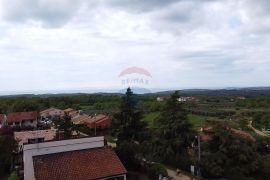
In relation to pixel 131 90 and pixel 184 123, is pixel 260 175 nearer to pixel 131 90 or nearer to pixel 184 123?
pixel 184 123

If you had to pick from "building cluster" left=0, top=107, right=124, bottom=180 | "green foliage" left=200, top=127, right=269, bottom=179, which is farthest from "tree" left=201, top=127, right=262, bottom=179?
"building cluster" left=0, top=107, right=124, bottom=180

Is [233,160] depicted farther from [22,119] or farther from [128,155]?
[22,119]

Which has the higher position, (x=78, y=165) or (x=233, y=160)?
(x=78, y=165)

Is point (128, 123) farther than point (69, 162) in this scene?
Yes

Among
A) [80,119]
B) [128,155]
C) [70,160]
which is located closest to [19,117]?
[80,119]

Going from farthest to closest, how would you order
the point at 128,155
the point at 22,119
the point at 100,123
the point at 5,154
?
the point at 22,119
the point at 100,123
the point at 5,154
the point at 128,155

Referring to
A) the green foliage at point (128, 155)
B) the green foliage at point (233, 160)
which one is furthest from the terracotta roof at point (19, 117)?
the green foliage at point (233, 160)

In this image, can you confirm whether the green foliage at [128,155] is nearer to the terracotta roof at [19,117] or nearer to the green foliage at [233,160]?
the green foliage at [233,160]
